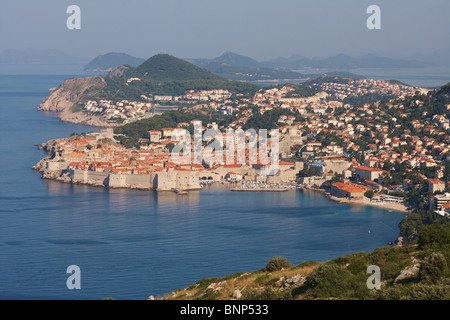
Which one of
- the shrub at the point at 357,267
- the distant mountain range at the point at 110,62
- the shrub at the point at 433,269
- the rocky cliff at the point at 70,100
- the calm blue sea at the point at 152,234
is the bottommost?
the calm blue sea at the point at 152,234

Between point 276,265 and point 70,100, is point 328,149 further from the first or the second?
point 70,100

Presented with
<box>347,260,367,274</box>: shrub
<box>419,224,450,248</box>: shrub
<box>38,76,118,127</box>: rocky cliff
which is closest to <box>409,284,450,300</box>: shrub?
<box>347,260,367,274</box>: shrub

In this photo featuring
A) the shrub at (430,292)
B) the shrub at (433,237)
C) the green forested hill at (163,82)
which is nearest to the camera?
the shrub at (430,292)

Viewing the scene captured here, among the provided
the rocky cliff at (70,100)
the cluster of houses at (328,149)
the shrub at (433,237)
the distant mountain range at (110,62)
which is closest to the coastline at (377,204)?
the cluster of houses at (328,149)

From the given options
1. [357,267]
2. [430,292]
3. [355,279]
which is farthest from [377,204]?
[430,292]

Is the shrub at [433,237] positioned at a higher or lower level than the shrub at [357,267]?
higher

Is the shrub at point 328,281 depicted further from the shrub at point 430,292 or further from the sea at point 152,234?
the sea at point 152,234
